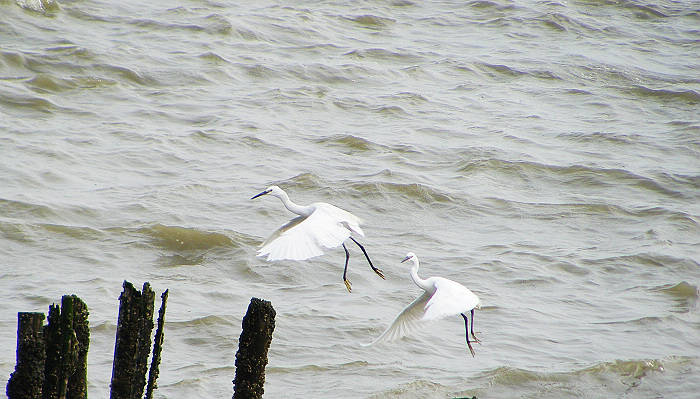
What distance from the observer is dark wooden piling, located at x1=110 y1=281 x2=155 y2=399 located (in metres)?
3.26

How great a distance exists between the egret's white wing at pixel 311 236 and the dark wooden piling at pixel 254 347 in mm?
1393

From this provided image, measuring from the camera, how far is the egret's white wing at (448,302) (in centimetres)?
445

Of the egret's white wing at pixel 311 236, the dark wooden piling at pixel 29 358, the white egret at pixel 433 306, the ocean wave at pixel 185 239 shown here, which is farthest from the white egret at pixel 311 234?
the ocean wave at pixel 185 239

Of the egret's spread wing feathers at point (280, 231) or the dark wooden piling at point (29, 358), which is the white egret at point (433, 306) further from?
the dark wooden piling at point (29, 358)

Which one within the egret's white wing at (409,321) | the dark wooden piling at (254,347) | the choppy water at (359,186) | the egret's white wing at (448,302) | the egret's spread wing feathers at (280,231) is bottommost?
the choppy water at (359,186)

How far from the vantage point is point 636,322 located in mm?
6602

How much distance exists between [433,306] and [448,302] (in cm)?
9

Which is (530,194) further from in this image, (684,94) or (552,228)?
(684,94)

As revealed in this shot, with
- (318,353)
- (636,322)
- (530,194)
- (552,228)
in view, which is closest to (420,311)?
(318,353)

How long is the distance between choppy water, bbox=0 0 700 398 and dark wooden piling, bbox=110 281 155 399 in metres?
1.63

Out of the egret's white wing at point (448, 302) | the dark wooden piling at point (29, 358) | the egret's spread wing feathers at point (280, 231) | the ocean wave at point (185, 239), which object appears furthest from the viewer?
the ocean wave at point (185, 239)

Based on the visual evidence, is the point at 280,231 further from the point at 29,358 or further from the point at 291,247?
the point at 29,358

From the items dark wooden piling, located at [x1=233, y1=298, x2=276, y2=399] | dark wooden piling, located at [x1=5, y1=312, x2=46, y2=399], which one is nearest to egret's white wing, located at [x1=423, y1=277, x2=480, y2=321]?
dark wooden piling, located at [x1=233, y1=298, x2=276, y2=399]

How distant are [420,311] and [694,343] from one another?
2655 mm
